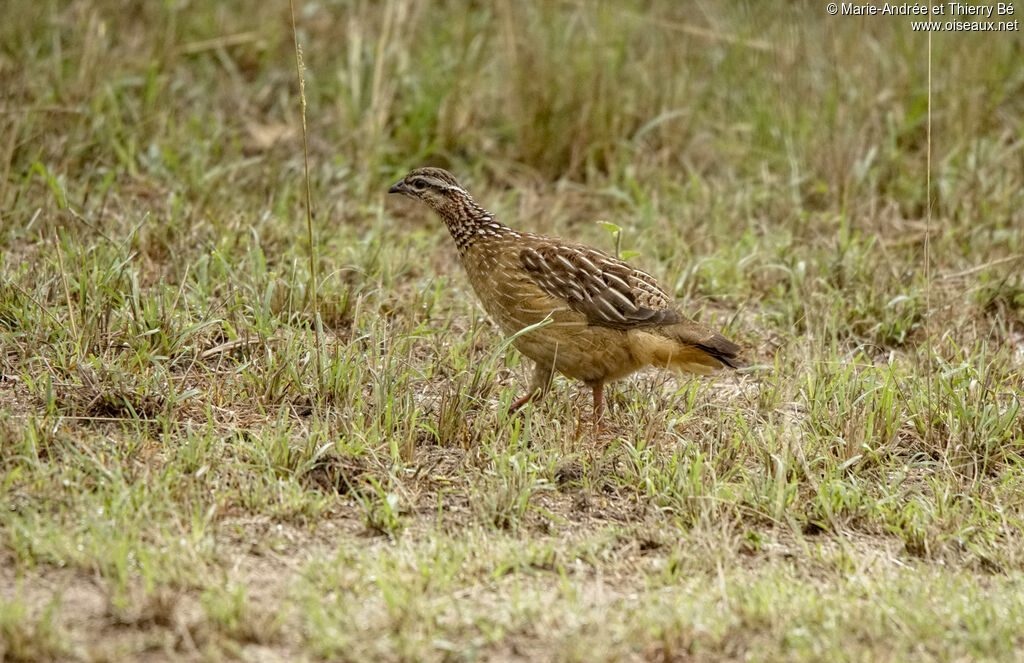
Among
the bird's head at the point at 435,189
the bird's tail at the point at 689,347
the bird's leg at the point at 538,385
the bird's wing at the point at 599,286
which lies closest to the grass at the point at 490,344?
the bird's leg at the point at 538,385

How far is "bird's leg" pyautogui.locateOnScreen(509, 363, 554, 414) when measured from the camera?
5.50 m

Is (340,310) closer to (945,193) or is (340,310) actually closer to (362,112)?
(362,112)

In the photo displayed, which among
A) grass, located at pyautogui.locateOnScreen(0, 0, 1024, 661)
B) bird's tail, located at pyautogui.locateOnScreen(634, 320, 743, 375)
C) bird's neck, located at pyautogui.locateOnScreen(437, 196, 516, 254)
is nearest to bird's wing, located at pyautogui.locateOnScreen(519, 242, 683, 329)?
bird's tail, located at pyautogui.locateOnScreen(634, 320, 743, 375)

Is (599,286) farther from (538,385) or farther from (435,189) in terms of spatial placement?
(435,189)

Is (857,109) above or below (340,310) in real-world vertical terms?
above

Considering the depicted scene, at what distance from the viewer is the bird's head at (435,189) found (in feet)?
19.7

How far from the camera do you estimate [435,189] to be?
6.06 metres

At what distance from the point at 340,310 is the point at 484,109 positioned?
9.66 ft

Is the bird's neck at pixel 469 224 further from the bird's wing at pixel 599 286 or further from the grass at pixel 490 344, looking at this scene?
the grass at pixel 490 344

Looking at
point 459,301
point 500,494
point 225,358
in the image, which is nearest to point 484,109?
point 459,301

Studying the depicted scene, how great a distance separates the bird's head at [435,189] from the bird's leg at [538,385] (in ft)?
3.00

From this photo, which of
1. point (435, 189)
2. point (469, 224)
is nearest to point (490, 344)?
point (469, 224)

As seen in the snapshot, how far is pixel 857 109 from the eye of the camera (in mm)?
8453

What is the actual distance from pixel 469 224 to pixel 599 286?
752mm
